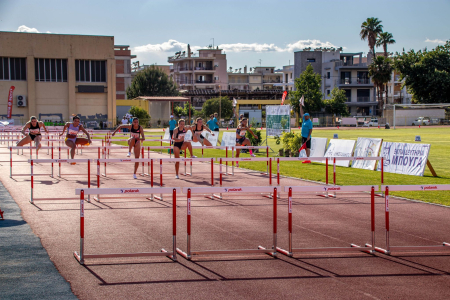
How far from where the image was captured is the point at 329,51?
10481 cm

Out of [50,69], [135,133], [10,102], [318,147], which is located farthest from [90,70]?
[135,133]

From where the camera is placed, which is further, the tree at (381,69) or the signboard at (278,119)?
the tree at (381,69)

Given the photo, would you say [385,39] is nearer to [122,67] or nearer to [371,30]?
[371,30]

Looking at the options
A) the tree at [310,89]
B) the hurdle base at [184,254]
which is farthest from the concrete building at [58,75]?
the hurdle base at [184,254]

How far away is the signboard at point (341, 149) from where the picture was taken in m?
21.6

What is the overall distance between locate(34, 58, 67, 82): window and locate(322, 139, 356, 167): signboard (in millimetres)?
57329

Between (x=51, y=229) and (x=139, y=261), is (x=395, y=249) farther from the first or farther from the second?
(x=51, y=229)

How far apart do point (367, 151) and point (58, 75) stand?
59.9m

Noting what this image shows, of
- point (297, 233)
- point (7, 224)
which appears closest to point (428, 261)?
point (297, 233)

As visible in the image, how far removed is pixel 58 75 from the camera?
72.2 metres

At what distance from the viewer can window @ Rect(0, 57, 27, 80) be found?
229ft

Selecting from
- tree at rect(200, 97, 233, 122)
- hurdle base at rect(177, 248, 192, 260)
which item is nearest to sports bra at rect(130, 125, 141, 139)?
hurdle base at rect(177, 248, 192, 260)

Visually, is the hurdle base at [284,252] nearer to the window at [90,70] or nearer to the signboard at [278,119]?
the signboard at [278,119]

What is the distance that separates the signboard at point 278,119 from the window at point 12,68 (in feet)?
172
